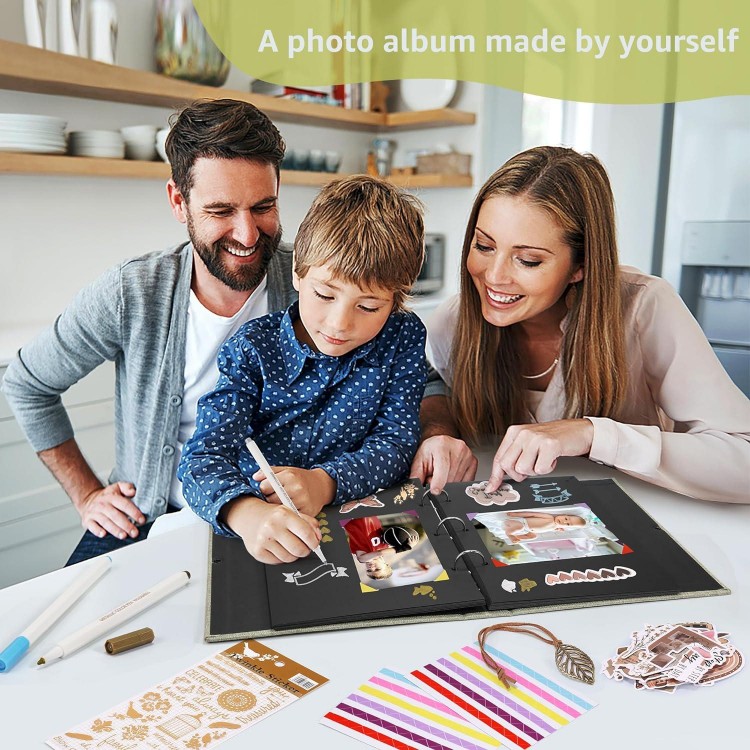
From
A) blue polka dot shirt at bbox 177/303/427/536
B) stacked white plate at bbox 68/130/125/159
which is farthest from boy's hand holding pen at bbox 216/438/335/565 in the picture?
stacked white plate at bbox 68/130/125/159

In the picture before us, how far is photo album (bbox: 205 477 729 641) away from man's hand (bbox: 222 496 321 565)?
15 millimetres

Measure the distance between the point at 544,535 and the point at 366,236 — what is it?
0.51 m

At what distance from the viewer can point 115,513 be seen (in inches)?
61.7

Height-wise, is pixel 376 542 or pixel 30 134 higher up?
pixel 30 134

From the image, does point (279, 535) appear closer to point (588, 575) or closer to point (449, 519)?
point (449, 519)

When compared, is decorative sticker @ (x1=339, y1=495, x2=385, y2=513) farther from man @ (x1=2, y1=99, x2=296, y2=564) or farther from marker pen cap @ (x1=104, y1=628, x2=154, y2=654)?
man @ (x1=2, y1=99, x2=296, y2=564)

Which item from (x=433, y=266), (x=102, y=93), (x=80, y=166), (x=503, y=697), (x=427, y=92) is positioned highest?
(x=427, y=92)

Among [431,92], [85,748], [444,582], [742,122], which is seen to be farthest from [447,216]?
[85,748]

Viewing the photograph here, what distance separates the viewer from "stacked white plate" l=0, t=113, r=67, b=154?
2.41 metres

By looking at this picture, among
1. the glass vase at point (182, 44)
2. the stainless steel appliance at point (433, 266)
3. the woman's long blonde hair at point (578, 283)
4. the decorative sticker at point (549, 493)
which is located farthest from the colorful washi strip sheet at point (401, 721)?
the stainless steel appliance at point (433, 266)

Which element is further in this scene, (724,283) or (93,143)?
(724,283)

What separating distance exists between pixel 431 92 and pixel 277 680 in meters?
3.55

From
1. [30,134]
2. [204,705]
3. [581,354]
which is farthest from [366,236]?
[30,134]

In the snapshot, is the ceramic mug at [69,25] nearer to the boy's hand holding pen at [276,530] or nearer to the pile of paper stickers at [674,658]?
the boy's hand holding pen at [276,530]
